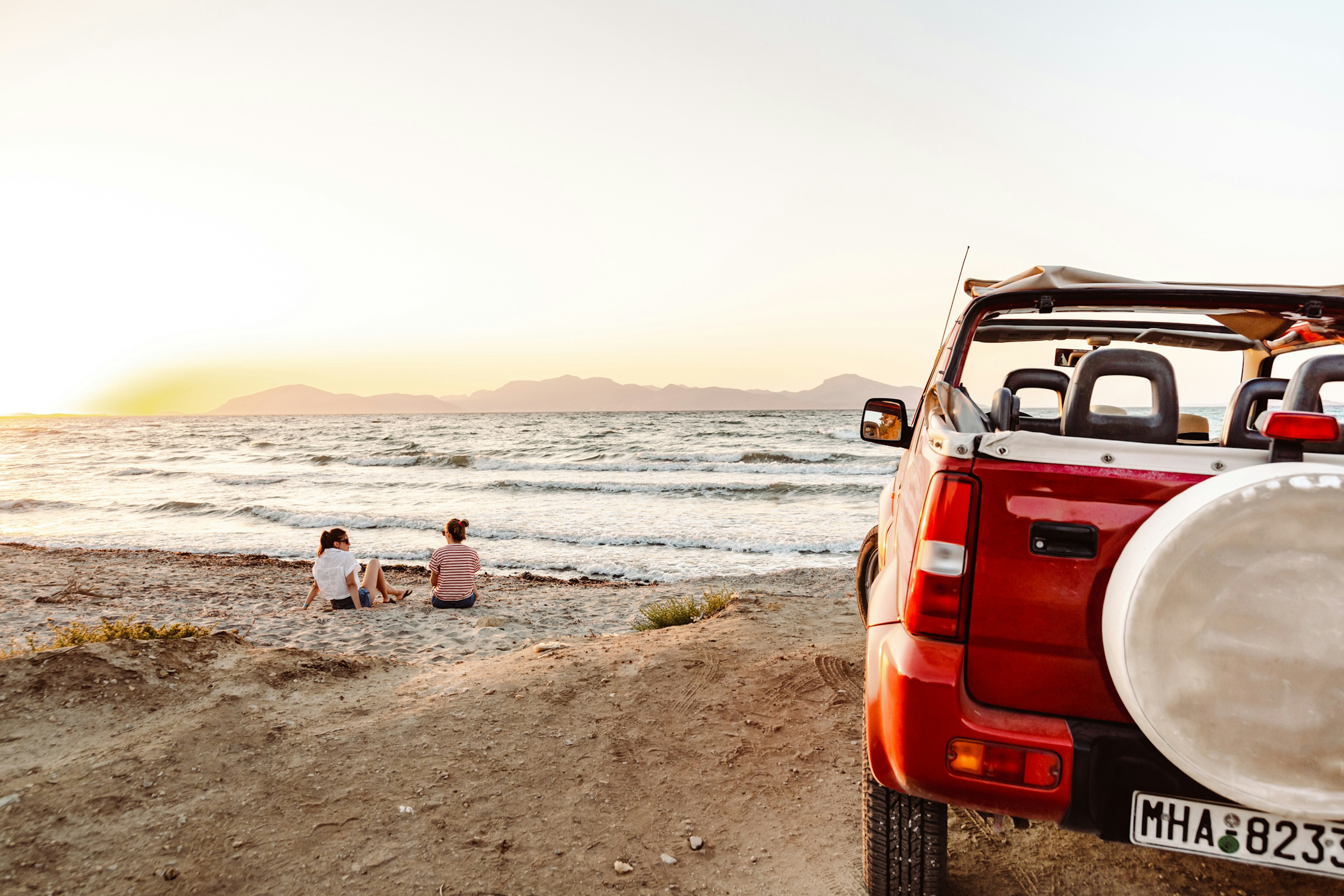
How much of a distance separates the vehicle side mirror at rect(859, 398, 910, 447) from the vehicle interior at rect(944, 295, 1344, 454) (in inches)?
12.6

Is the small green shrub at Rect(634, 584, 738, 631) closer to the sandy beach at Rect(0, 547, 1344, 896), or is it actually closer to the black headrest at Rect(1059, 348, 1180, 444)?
the sandy beach at Rect(0, 547, 1344, 896)

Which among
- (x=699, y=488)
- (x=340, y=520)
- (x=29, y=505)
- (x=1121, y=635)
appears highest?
(x=1121, y=635)

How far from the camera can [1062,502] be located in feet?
5.50

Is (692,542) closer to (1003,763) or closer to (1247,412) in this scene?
(1247,412)

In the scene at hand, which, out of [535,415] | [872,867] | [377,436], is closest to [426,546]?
[872,867]

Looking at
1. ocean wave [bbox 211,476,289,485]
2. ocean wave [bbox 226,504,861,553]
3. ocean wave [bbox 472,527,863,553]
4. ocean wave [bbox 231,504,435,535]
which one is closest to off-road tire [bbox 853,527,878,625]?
ocean wave [bbox 472,527,863,553]

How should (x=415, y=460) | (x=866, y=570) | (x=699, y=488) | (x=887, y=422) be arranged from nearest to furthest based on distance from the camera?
(x=887, y=422) < (x=866, y=570) < (x=699, y=488) < (x=415, y=460)

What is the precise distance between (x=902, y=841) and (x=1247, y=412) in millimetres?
1964

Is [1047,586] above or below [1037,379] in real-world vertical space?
below

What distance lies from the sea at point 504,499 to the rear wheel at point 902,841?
7.97 m

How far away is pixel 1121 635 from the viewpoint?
1.54m

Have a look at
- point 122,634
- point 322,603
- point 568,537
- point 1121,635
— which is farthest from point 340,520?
point 1121,635

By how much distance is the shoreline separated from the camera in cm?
639

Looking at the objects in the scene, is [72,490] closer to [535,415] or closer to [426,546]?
[426,546]
